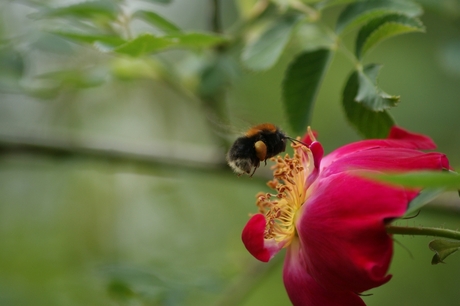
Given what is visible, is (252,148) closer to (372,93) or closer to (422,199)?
(372,93)

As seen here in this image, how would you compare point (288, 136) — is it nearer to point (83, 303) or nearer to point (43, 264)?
point (83, 303)

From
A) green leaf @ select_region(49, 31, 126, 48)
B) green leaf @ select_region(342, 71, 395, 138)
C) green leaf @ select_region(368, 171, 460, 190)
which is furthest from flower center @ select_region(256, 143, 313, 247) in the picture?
green leaf @ select_region(368, 171, 460, 190)

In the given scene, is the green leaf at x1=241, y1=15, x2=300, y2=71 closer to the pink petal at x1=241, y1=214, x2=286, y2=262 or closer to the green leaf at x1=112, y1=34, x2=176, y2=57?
the green leaf at x1=112, y1=34, x2=176, y2=57

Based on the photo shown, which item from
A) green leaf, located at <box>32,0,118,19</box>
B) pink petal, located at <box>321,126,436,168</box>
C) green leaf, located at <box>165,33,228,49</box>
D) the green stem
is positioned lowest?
the green stem

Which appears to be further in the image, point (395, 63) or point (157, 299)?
point (395, 63)

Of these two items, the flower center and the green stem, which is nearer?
the green stem

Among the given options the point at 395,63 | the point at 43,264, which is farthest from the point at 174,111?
the point at 43,264

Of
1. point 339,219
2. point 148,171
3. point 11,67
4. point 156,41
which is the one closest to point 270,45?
point 156,41
